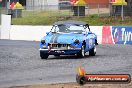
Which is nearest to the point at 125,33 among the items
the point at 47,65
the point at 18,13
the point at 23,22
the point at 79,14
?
the point at 47,65

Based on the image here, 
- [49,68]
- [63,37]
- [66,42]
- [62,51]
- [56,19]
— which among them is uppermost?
[56,19]

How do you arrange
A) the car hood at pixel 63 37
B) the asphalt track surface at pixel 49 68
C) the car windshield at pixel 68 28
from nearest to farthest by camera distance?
1. the asphalt track surface at pixel 49 68
2. the car hood at pixel 63 37
3. the car windshield at pixel 68 28

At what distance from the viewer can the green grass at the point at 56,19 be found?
4616 centimetres

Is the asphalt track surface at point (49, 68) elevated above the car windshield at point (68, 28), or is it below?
below

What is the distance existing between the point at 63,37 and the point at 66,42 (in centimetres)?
34

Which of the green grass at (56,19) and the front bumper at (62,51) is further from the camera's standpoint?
the green grass at (56,19)

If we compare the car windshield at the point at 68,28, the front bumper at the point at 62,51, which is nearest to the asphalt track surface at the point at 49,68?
the front bumper at the point at 62,51

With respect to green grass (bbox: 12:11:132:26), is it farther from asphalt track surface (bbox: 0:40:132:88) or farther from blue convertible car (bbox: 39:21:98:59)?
asphalt track surface (bbox: 0:40:132:88)

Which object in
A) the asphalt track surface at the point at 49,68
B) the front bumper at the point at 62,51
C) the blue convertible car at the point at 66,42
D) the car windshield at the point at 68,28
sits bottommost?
the asphalt track surface at the point at 49,68

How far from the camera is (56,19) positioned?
1999 inches

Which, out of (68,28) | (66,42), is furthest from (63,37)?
(68,28)

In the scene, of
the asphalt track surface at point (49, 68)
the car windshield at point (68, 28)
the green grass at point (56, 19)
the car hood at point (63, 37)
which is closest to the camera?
the asphalt track surface at point (49, 68)

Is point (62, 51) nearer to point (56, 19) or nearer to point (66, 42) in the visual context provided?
point (66, 42)

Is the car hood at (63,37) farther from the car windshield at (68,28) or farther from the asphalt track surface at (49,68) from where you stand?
the asphalt track surface at (49,68)
